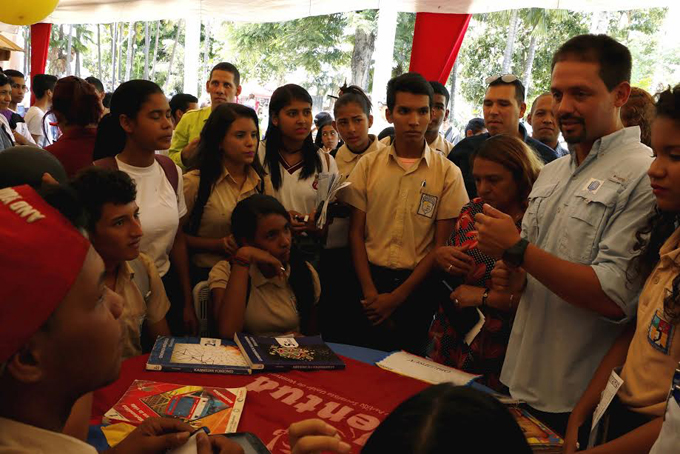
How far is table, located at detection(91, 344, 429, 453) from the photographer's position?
A: 1.45 m

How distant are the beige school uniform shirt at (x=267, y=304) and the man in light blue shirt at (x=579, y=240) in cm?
93

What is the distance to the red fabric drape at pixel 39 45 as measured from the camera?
10016 mm

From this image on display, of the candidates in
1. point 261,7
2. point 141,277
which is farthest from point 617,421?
point 261,7

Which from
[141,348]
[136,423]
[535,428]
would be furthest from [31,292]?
[141,348]

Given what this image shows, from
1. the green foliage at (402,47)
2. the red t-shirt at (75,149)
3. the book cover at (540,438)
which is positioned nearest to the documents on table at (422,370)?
the book cover at (540,438)

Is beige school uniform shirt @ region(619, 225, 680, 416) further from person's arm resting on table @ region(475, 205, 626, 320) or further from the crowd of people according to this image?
person's arm resting on table @ region(475, 205, 626, 320)

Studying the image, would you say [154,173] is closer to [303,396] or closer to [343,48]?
[303,396]

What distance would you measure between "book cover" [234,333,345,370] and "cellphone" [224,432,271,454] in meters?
0.43

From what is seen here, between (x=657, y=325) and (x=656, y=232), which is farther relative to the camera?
(x=656, y=232)

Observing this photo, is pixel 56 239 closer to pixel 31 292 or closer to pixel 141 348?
pixel 31 292

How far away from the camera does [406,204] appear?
2.77 meters

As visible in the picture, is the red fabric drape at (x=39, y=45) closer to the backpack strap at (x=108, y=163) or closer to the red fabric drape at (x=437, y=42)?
the red fabric drape at (x=437, y=42)

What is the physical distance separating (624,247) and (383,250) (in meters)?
1.35

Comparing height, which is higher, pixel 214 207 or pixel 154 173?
pixel 154 173
